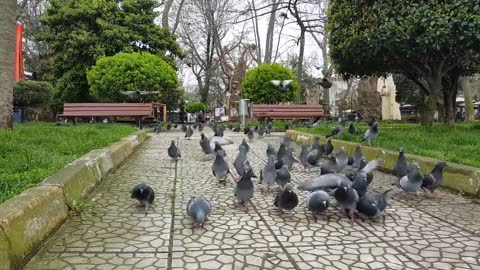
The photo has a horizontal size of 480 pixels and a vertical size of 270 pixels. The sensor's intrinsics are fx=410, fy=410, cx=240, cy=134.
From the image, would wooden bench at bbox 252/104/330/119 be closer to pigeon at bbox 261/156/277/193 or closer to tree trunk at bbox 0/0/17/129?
tree trunk at bbox 0/0/17/129

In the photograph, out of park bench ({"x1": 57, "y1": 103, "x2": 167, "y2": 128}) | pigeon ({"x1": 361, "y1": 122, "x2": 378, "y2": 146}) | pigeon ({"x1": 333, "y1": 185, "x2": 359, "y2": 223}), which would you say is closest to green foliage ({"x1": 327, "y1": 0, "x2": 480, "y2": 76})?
pigeon ({"x1": 361, "y1": 122, "x2": 378, "y2": 146})

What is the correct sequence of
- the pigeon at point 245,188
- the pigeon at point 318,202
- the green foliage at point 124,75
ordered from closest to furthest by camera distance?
the pigeon at point 318,202 → the pigeon at point 245,188 → the green foliage at point 124,75

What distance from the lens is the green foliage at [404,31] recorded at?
765 cm

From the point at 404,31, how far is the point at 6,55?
24.0ft

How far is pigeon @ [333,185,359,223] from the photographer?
3.49m

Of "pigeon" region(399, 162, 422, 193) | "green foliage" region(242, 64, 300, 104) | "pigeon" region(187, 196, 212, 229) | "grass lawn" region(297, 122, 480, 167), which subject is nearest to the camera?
"pigeon" region(187, 196, 212, 229)

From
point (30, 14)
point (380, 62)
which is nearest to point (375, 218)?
point (380, 62)

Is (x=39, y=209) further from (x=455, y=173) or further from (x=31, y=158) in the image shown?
(x=455, y=173)

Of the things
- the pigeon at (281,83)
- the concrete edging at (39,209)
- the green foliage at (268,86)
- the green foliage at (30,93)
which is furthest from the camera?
the green foliage at (268,86)

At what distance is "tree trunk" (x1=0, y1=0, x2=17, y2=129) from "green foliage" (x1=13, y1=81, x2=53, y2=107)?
369 inches

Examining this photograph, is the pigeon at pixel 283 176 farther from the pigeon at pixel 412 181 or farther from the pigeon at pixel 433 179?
the pigeon at pixel 433 179

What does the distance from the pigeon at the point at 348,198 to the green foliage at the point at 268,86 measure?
16062 millimetres

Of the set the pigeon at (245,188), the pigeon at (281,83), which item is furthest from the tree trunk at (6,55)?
the pigeon at (281,83)

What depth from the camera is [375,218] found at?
3.57m
